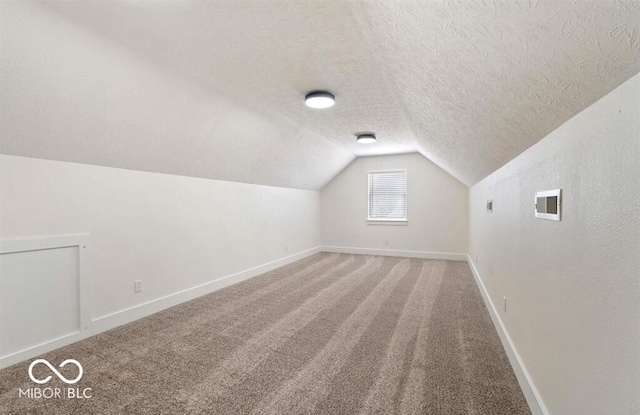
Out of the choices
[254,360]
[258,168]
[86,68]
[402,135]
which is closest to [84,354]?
[254,360]

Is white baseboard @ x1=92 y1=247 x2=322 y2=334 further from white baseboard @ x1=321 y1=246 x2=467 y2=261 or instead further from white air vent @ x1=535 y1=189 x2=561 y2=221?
white air vent @ x1=535 y1=189 x2=561 y2=221

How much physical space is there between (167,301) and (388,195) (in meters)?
4.69

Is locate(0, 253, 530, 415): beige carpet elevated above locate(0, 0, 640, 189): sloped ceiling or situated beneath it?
situated beneath

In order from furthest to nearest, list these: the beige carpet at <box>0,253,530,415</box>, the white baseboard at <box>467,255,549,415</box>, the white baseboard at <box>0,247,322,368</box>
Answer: the white baseboard at <box>0,247,322,368</box>, the beige carpet at <box>0,253,530,415</box>, the white baseboard at <box>467,255,549,415</box>

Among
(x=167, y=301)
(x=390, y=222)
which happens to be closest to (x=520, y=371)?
(x=167, y=301)

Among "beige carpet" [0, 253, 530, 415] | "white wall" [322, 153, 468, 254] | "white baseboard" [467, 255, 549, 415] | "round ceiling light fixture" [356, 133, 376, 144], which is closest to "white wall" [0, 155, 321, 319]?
"beige carpet" [0, 253, 530, 415]

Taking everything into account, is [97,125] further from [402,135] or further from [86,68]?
[402,135]

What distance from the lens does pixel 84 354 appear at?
220 centimetres

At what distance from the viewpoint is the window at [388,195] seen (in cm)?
625

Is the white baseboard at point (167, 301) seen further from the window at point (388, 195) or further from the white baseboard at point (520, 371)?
the white baseboard at point (520, 371)

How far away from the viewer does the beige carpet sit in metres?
1.67

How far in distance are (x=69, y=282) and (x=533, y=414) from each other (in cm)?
337

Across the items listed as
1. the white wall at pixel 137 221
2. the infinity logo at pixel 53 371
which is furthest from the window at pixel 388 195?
the infinity logo at pixel 53 371

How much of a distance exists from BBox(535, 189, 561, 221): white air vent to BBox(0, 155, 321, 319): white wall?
331 cm
